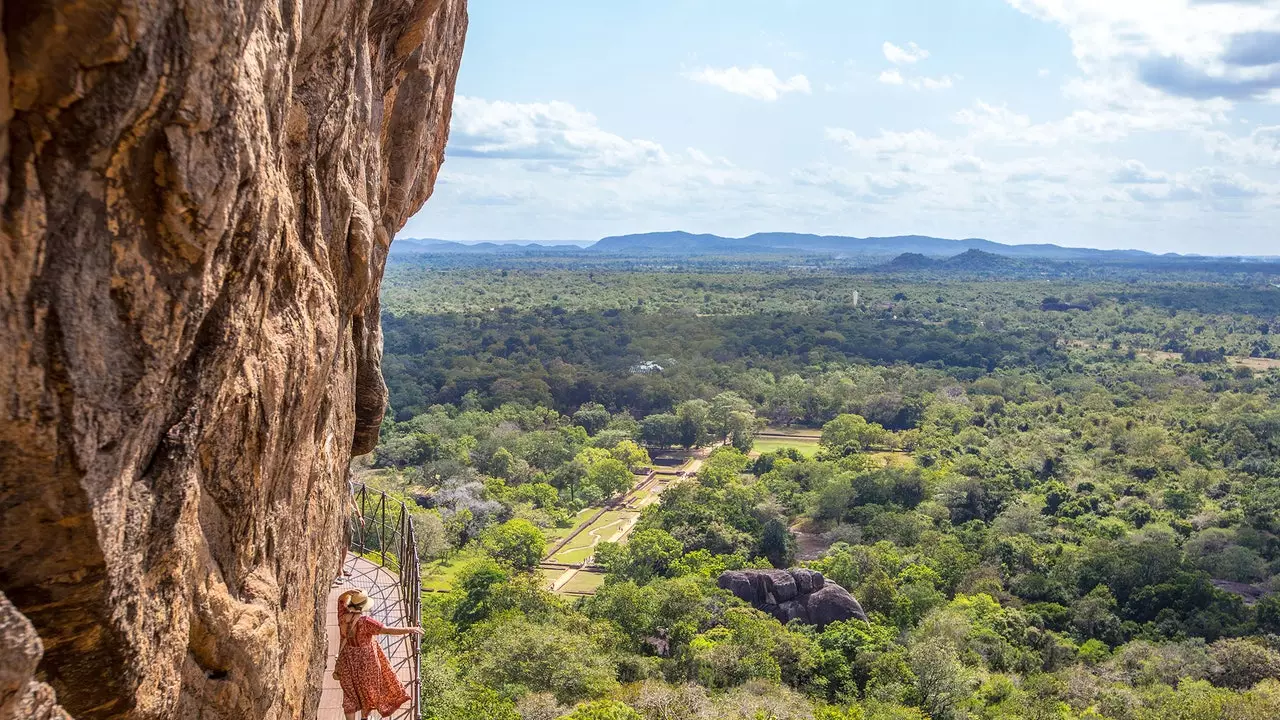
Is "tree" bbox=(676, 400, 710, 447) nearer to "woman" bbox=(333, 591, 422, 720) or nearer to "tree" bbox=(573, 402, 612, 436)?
"tree" bbox=(573, 402, 612, 436)

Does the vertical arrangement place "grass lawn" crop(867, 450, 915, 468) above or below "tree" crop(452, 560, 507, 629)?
below

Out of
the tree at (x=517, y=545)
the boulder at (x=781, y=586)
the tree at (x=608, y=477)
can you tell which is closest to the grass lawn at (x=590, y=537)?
the tree at (x=608, y=477)

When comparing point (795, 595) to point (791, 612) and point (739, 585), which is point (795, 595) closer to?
point (791, 612)

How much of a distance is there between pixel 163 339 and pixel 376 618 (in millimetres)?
10231

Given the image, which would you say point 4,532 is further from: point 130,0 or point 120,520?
point 130,0

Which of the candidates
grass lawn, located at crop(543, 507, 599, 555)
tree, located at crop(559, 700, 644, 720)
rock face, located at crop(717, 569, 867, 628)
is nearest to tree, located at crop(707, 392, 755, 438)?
grass lawn, located at crop(543, 507, 599, 555)

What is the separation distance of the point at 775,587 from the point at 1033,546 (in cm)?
1188

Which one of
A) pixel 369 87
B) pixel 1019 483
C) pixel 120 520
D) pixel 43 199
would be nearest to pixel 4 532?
pixel 120 520

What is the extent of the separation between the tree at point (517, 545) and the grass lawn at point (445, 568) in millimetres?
619

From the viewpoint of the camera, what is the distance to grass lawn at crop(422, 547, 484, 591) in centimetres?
3578

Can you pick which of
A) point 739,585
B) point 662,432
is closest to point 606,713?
point 739,585

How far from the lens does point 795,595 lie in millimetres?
33531

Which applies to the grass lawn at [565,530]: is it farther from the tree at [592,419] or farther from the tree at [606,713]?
the tree at [606,713]

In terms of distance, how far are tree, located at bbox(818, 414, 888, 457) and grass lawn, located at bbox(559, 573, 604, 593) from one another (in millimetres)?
24555
